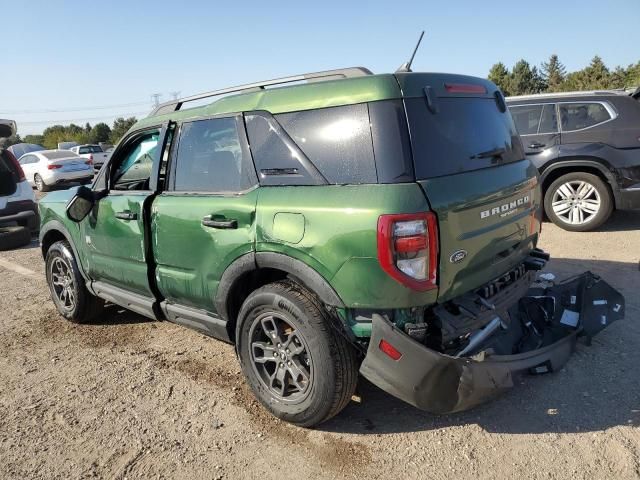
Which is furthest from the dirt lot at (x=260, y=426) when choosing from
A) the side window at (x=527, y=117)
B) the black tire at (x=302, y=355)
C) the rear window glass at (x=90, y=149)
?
the rear window glass at (x=90, y=149)

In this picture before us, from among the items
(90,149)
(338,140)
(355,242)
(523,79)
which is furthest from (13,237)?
(523,79)

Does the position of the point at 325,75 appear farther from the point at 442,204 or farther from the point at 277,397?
the point at 277,397

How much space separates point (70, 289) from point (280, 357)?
2.89 meters

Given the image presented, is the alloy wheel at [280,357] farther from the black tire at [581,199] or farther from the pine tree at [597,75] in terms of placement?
the pine tree at [597,75]

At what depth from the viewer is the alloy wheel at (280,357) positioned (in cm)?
279

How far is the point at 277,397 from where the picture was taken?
116 inches

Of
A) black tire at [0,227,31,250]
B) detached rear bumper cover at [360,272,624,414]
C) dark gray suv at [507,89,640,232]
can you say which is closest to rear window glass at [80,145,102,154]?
black tire at [0,227,31,250]

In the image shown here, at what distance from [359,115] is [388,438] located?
5.92ft

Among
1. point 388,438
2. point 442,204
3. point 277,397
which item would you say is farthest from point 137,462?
point 442,204

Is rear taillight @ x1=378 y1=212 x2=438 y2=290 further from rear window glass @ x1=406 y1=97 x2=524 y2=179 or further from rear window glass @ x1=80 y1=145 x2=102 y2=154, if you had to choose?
rear window glass @ x1=80 y1=145 x2=102 y2=154

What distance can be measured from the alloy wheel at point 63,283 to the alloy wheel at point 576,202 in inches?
250

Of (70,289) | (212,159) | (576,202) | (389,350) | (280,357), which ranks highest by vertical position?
(212,159)

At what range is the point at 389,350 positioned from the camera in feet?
7.82

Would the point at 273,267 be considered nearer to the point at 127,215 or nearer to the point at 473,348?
the point at 473,348
